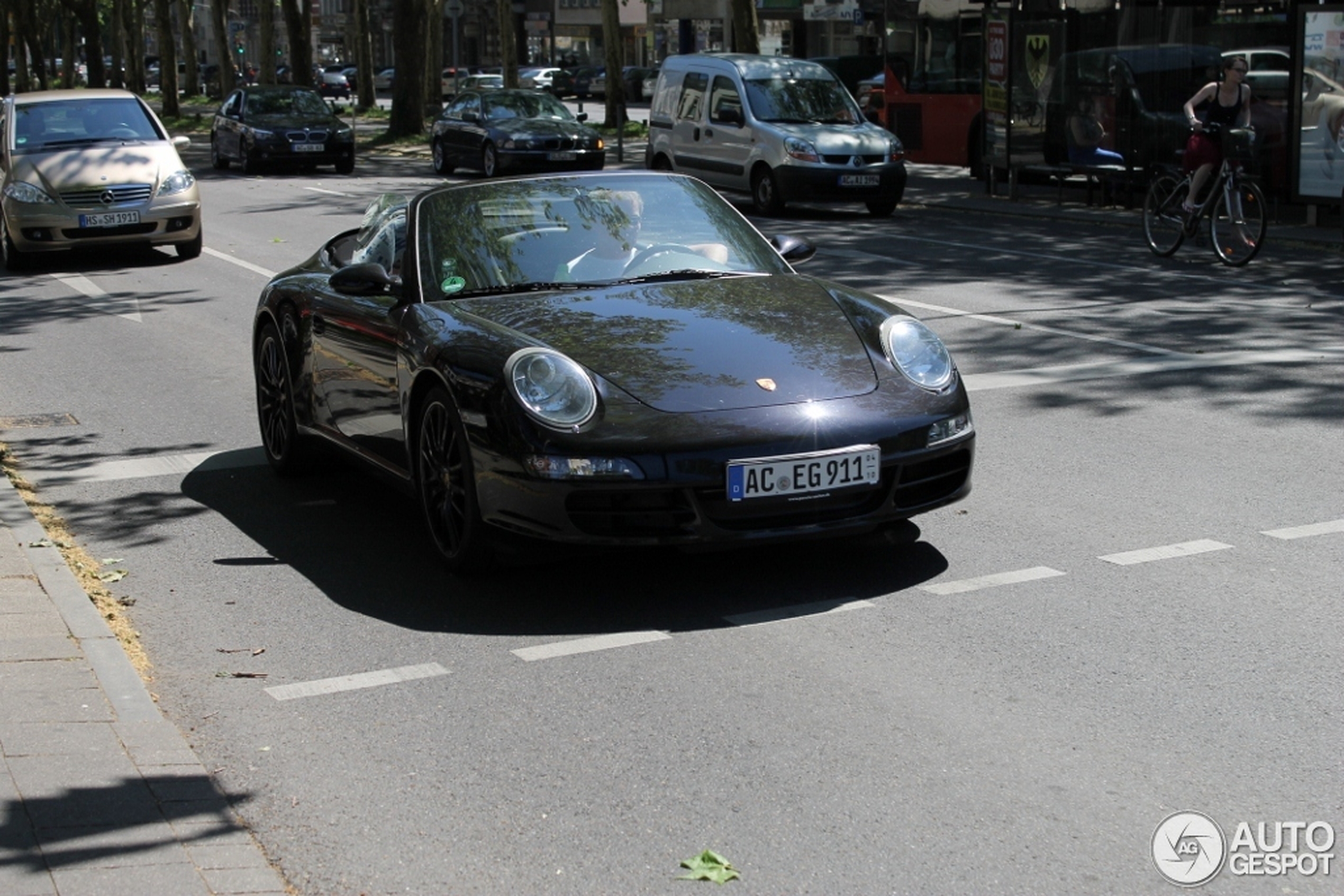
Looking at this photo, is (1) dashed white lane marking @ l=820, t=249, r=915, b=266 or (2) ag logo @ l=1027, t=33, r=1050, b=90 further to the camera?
(2) ag logo @ l=1027, t=33, r=1050, b=90

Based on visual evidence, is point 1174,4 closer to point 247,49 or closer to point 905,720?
point 905,720

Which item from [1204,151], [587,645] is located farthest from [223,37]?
[587,645]

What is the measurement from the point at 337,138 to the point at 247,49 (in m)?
107

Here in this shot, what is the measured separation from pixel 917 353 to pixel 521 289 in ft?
5.06

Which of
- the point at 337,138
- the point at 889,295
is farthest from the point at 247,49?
the point at 889,295

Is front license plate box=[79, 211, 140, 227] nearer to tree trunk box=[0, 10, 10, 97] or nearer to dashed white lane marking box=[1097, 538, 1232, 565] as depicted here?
dashed white lane marking box=[1097, 538, 1232, 565]

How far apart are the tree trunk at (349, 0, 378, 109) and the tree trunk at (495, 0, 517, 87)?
9029 mm

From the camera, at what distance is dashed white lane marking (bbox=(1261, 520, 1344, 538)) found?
671cm

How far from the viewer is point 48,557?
6.59m

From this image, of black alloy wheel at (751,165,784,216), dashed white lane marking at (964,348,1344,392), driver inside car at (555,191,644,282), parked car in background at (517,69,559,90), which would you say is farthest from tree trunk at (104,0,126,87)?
→ driver inside car at (555,191,644,282)

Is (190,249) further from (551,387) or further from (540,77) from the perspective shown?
(540,77)

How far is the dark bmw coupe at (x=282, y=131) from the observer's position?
3212cm

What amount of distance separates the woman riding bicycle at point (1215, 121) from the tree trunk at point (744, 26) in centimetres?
1695

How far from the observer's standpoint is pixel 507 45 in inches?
1838
